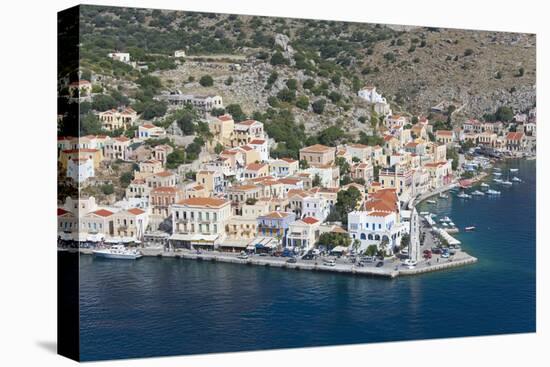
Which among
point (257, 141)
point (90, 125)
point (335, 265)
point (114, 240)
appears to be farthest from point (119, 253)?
point (335, 265)

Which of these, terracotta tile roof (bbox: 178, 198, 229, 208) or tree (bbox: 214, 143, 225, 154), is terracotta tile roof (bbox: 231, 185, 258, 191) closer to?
terracotta tile roof (bbox: 178, 198, 229, 208)

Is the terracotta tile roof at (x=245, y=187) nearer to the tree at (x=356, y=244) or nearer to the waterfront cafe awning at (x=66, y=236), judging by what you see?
the tree at (x=356, y=244)

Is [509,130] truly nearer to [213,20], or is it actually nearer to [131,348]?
[213,20]

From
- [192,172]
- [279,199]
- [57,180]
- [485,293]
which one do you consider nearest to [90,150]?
[57,180]

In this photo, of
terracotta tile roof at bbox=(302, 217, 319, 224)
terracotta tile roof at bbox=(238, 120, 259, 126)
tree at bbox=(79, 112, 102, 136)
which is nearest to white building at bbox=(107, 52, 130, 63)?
tree at bbox=(79, 112, 102, 136)

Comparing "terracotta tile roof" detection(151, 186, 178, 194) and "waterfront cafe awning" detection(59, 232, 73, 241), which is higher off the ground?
"terracotta tile roof" detection(151, 186, 178, 194)

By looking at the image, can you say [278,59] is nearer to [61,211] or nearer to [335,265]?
[335,265]
